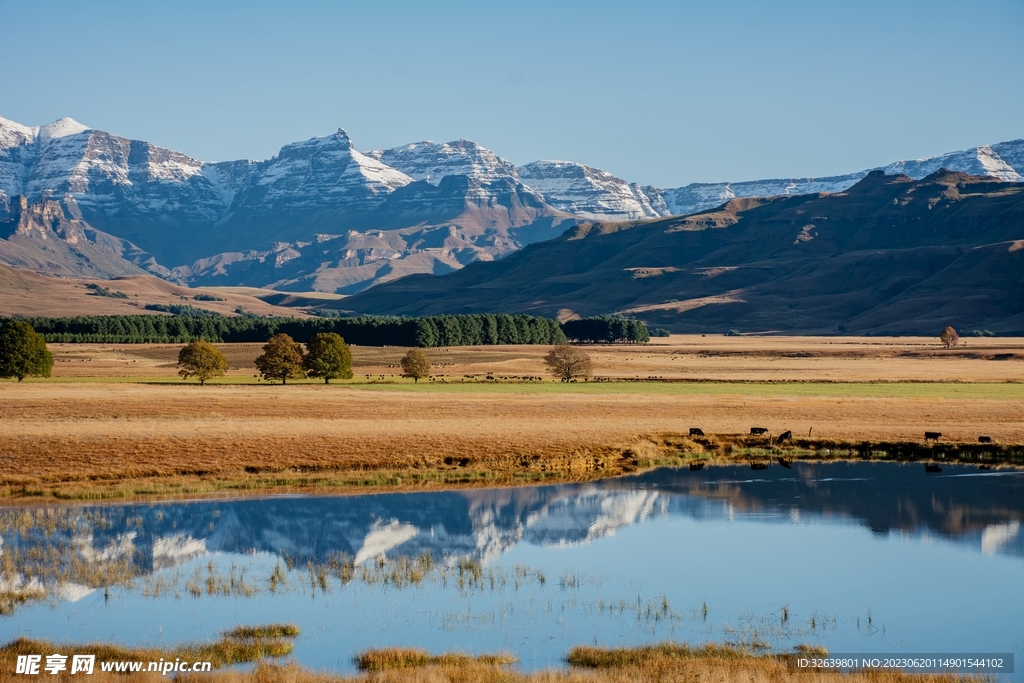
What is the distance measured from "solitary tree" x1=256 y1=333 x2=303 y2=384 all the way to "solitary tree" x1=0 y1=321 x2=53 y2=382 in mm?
26702

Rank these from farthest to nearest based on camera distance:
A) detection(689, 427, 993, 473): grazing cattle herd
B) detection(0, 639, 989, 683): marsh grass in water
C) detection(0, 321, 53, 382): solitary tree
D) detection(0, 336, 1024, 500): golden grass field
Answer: detection(0, 321, 53, 382): solitary tree
detection(689, 427, 993, 473): grazing cattle herd
detection(0, 336, 1024, 500): golden grass field
detection(0, 639, 989, 683): marsh grass in water

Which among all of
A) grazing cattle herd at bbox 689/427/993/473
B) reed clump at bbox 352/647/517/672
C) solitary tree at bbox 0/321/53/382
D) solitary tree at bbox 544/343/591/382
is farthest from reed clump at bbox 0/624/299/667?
solitary tree at bbox 0/321/53/382

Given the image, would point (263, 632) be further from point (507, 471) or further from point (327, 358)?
point (327, 358)

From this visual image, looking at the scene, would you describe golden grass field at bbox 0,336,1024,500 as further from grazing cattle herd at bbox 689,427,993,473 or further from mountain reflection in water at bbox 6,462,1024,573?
mountain reflection in water at bbox 6,462,1024,573

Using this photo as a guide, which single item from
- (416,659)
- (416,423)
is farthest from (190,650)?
(416,423)

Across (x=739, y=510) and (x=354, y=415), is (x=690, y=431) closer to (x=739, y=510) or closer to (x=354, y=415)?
(x=739, y=510)

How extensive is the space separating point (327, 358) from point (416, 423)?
2084 inches

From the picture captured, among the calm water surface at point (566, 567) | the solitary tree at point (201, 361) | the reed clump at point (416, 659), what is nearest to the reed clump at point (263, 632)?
the calm water surface at point (566, 567)

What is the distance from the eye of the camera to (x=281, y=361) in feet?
412

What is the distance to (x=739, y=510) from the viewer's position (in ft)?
163

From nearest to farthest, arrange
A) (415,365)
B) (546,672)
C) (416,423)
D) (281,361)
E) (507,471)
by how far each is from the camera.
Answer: (546,672), (507,471), (416,423), (281,361), (415,365)

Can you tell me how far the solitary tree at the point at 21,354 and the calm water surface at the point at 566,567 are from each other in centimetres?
8601

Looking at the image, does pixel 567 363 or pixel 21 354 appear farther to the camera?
pixel 567 363

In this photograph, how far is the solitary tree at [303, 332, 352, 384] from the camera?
4956 inches
